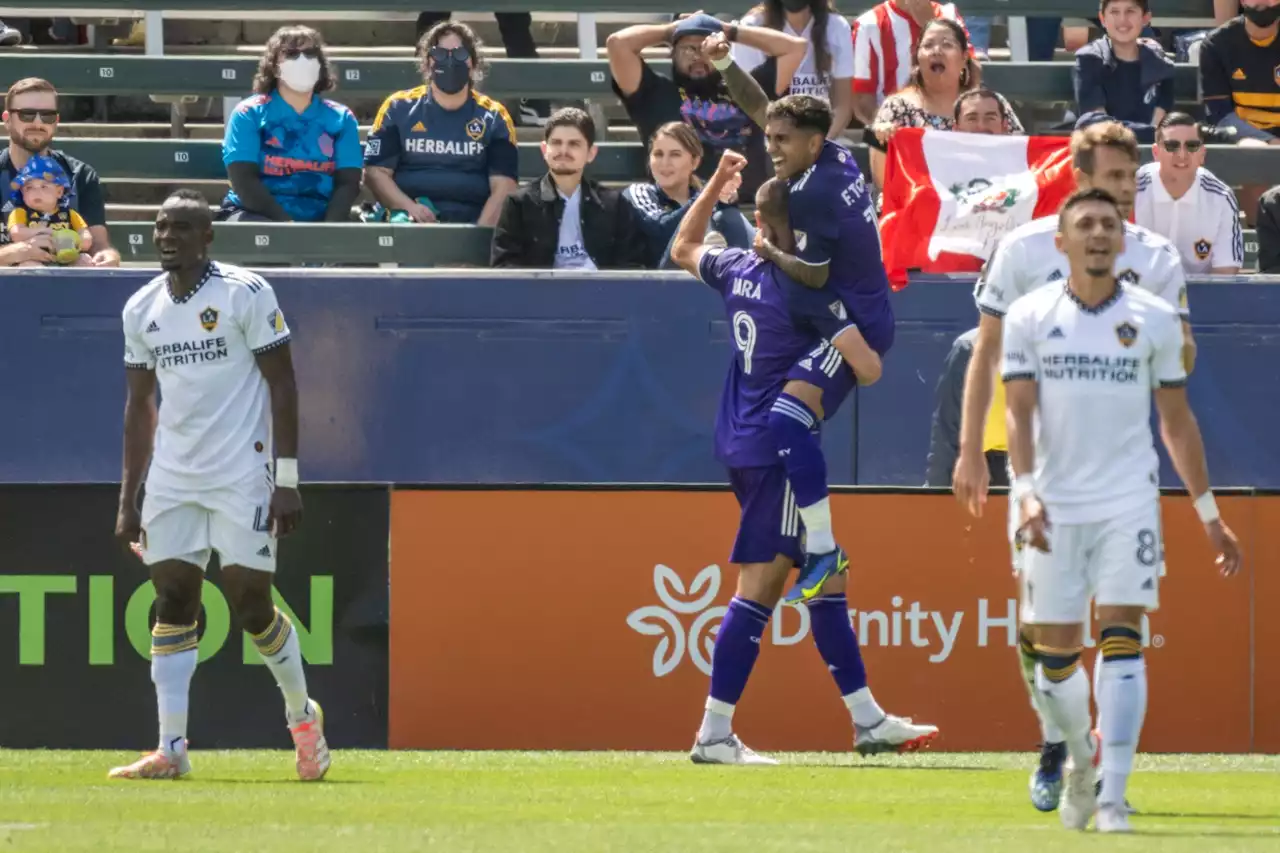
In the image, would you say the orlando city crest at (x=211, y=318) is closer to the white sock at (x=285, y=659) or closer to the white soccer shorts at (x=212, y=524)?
the white soccer shorts at (x=212, y=524)

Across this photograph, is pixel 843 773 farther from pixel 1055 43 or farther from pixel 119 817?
pixel 1055 43

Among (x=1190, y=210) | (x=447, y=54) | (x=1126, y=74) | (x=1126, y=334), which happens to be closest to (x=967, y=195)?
(x=1190, y=210)

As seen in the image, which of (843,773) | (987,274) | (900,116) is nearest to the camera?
(987,274)

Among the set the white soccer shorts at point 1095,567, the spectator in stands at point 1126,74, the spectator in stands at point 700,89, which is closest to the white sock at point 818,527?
the white soccer shorts at point 1095,567

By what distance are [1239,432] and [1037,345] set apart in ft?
15.8

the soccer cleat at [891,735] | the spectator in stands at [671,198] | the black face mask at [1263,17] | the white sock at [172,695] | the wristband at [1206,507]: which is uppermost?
the black face mask at [1263,17]

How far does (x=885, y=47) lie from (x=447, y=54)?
2433 mm

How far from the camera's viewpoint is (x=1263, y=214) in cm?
1125

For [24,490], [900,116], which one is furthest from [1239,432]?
[24,490]

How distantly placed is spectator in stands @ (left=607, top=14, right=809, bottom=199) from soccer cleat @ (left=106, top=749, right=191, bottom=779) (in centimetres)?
506

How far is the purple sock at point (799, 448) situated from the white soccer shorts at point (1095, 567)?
2.03 m

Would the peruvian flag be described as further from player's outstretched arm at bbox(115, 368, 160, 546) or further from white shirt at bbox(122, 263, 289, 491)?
player's outstretched arm at bbox(115, 368, 160, 546)

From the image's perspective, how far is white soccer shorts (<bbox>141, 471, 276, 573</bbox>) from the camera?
7852 millimetres

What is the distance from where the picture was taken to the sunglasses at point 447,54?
12.0 m
